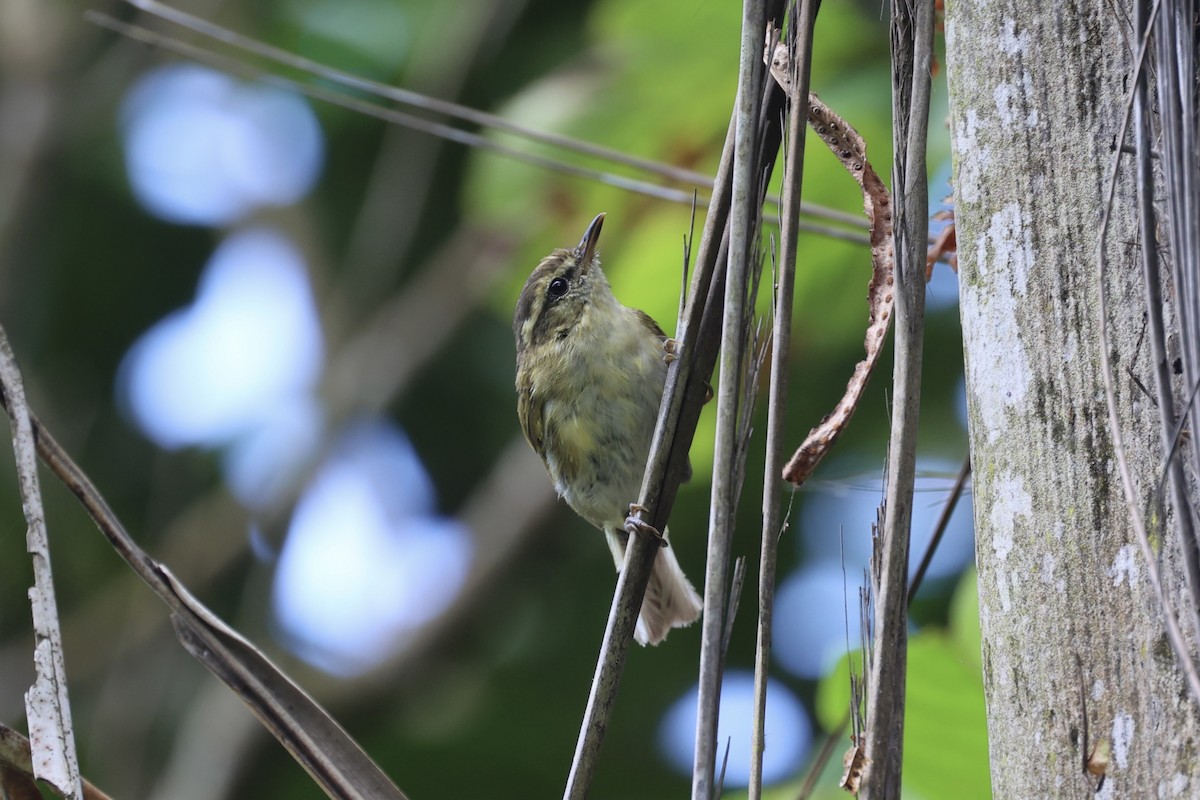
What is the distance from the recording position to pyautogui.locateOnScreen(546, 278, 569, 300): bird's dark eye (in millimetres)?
4504

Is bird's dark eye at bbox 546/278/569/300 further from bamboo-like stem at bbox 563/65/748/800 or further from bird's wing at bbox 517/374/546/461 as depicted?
bamboo-like stem at bbox 563/65/748/800

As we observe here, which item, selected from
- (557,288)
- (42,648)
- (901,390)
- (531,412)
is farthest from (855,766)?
(557,288)

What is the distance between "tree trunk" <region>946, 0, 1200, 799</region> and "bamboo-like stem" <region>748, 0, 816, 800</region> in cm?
23

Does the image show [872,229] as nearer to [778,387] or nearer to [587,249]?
[778,387]

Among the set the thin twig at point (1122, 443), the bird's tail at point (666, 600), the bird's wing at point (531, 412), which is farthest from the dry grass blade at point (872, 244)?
the bird's tail at point (666, 600)

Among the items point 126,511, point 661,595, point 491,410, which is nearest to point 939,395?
point 661,595

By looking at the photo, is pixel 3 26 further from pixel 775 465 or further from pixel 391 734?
pixel 775 465

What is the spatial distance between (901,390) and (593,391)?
2720 mm

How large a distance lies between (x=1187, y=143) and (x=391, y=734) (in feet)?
21.1

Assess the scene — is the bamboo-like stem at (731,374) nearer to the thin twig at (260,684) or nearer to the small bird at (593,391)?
the thin twig at (260,684)

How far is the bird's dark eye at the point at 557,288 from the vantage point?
450cm

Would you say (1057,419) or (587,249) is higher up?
(587,249)

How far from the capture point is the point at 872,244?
1821mm

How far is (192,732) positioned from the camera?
6.88m
